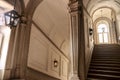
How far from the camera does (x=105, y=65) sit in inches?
285

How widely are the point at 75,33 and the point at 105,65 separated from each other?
2.71 metres

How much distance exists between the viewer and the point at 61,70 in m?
12.3

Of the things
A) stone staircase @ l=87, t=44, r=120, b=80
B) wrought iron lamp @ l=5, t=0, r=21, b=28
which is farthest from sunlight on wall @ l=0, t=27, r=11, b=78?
stone staircase @ l=87, t=44, r=120, b=80

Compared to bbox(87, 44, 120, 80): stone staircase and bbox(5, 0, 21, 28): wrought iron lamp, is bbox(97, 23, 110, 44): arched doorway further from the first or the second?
bbox(5, 0, 21, 28): wrought iron lamp

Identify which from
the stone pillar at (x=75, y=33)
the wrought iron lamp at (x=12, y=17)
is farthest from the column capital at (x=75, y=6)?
the wrought iron lamp at (x=12, y=17)

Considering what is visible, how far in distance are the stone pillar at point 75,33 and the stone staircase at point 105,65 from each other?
105 centimetres

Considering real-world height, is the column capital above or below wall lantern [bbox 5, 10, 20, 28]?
above

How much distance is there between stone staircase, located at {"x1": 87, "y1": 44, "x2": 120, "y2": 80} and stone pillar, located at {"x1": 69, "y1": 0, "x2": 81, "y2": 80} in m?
1.05

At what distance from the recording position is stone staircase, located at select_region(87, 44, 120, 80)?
6090 mm

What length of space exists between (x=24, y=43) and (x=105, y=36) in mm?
12049

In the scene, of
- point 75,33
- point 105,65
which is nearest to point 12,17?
point 75,33

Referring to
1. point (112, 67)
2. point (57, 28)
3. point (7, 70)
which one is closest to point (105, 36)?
point (57, 28)

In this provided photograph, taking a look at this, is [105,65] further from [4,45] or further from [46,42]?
[4,45]

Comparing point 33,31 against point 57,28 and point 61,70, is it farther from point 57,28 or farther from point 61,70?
point 61,70
